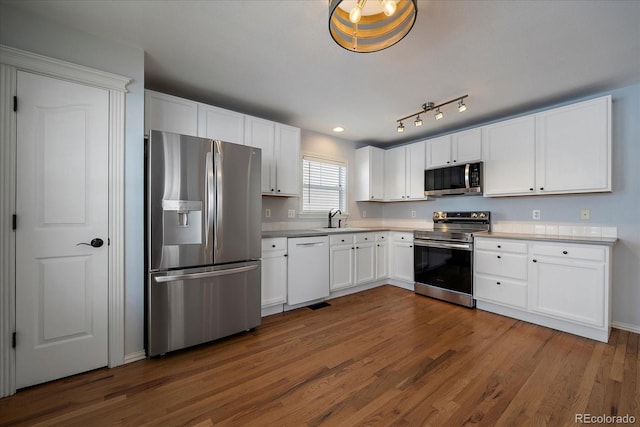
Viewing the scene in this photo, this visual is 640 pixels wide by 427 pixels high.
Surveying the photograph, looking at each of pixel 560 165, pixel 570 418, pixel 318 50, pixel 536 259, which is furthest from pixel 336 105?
pixel 570 418

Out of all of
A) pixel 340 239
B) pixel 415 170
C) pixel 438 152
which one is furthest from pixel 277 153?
pixel 438 152

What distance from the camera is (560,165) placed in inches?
112

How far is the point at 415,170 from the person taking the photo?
4234 mm

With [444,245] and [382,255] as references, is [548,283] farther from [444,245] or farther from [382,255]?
[382,255]

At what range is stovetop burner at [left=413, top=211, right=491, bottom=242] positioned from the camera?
3.38m

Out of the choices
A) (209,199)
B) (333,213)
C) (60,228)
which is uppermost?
(209,199)

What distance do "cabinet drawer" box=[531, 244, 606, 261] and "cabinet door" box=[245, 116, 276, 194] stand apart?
118 inches

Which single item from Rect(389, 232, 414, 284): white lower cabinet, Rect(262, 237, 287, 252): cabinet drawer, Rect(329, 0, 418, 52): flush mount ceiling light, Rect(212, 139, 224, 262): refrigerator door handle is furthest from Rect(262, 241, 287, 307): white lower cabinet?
Rect(329, 0, 418, 52): flush mount ceiling light

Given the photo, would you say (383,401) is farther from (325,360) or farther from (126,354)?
(126,354)

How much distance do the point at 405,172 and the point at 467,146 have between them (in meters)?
1.01

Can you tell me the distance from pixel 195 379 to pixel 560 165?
13.1 ft

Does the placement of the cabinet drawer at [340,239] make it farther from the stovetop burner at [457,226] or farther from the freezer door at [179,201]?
the freezer door at [179,201]

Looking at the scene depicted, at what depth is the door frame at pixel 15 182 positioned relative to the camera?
168 cm

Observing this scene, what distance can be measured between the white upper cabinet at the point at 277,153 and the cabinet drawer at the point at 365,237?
110 cm
